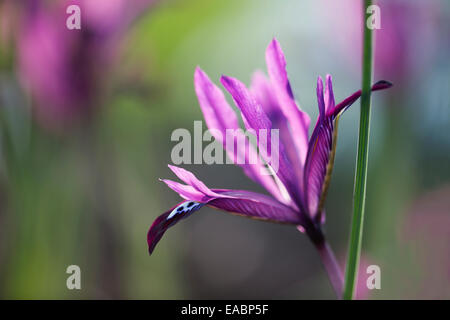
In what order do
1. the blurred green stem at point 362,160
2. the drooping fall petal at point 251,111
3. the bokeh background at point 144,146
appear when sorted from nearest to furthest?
1. the blurred green stem at point 362,160
2. the drooping fall petal at point 251,111
3. the bokeh background at point 144,146

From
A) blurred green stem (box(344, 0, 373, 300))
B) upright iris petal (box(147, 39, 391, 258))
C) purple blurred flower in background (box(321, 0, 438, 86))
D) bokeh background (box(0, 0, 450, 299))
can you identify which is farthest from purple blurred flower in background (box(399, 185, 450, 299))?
blurred green stem (box(344, 0, 373, 300))

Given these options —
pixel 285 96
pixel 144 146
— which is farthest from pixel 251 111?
pixel 144 146

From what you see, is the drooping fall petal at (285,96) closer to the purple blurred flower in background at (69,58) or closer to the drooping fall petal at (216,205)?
the drooping fall petal at (216,205)

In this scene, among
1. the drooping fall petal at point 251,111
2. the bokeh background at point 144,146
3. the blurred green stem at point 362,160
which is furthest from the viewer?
the bokeh background at point 144,146

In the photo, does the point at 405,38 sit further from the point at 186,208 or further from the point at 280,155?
the point at 186,208

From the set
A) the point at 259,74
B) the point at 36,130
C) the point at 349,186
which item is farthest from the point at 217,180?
the point at 259,74

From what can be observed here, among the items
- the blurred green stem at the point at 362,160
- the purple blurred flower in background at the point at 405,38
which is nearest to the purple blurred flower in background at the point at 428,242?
the purple blurred flower in background at the point at 405,38

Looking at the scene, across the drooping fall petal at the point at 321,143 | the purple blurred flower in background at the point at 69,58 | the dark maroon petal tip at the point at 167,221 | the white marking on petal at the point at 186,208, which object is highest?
the purple blurred flower in background at the point at 69,58

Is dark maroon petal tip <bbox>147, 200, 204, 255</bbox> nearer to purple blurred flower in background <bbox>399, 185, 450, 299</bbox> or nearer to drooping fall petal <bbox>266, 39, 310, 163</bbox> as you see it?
drooping fall petal <bbox>266, 39, 310, 163</bbox>

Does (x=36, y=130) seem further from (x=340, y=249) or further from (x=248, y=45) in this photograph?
(x=340, y=249)
